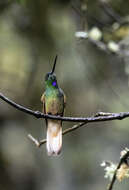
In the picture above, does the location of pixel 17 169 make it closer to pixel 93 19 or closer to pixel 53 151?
pixel 93 19

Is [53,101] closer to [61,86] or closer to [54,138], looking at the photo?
[54,138]

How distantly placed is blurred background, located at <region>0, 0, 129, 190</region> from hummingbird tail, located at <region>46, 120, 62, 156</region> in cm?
215

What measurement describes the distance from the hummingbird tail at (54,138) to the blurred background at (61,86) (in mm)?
2155

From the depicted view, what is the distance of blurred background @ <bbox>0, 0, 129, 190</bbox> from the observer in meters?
5.21

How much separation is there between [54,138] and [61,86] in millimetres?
3410

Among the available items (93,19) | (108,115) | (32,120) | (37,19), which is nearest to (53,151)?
(108,115)

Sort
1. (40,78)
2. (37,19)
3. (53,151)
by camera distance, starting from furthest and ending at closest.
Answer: (40,78) → (37,19) → (53,151)

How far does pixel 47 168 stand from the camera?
671 centimetres

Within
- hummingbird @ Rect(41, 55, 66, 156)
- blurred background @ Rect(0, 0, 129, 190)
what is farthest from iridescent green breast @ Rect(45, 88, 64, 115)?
blurred background @ Rect(0, 0, 129, 190)

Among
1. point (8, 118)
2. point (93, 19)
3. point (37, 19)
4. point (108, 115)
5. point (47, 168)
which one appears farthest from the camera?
point (47, 168)

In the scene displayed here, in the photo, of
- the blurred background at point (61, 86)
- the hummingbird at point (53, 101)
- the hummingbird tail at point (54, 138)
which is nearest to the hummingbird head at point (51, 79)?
the hummingbird at point (53, 101)

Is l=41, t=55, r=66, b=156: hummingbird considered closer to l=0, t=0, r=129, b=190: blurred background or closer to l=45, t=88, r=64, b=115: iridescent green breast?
l=45, t=88, r=64, b=115: iridescent green breast

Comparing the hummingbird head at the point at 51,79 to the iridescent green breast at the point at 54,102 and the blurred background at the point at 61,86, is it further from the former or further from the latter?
the blurred background at the point at 61,86

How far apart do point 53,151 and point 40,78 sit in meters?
3.53
